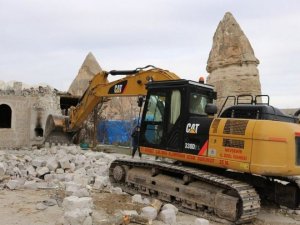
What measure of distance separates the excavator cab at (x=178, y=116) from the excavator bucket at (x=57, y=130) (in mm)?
8215

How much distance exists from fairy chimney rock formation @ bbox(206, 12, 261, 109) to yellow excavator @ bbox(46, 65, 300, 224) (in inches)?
770

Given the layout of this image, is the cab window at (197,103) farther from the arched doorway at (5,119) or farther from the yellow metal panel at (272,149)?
the arched doorway at (5,119)

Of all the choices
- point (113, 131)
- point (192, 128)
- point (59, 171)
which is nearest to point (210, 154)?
point (192, 128)

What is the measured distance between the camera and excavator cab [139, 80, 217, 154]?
730 cm

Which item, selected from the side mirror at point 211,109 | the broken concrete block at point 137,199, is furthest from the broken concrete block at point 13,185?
the side mirror at point 211,109

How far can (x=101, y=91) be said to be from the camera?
487 inches

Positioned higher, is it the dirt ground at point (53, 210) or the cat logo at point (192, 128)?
the cat logo at point (192, 128)

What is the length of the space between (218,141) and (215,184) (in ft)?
2.48

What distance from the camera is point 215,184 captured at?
684cm

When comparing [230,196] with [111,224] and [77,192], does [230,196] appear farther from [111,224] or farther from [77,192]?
[77,192]

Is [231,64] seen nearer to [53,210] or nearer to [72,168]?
[72,168]

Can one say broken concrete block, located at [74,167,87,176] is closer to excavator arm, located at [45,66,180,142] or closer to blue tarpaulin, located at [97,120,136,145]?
excavator arm, located at [45,66,180,142]

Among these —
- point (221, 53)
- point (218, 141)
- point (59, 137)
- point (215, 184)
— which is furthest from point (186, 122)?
point (221, 53)

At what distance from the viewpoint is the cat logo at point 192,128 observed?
23.9ft
